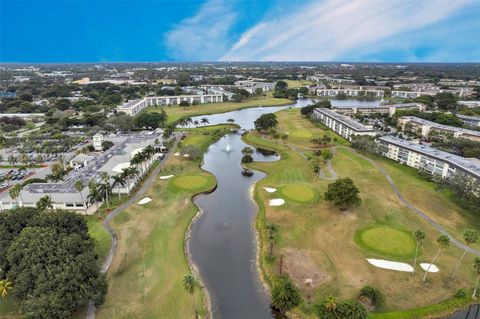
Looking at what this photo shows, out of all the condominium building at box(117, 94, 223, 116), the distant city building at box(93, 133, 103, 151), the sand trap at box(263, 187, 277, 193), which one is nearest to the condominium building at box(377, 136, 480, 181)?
the sand trap at box(263, 187, 277, 193)

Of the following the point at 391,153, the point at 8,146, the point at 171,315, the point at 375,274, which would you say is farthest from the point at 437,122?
the point at 8,146

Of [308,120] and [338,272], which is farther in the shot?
[308,120]

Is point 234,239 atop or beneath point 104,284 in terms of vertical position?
beneath

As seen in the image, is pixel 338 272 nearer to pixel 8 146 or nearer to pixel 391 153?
pixel 391 153

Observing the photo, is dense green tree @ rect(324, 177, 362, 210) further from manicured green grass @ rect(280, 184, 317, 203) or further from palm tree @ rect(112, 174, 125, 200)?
palm tree @ rect(112, 174, 125, 200)

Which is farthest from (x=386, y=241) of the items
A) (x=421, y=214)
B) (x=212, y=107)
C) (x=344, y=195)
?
(x=212, y=107)

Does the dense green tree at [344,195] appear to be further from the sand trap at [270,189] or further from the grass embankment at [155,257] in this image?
the grass embankment at [155,257]

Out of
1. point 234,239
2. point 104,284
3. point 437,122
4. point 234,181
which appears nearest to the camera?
point 104,284
